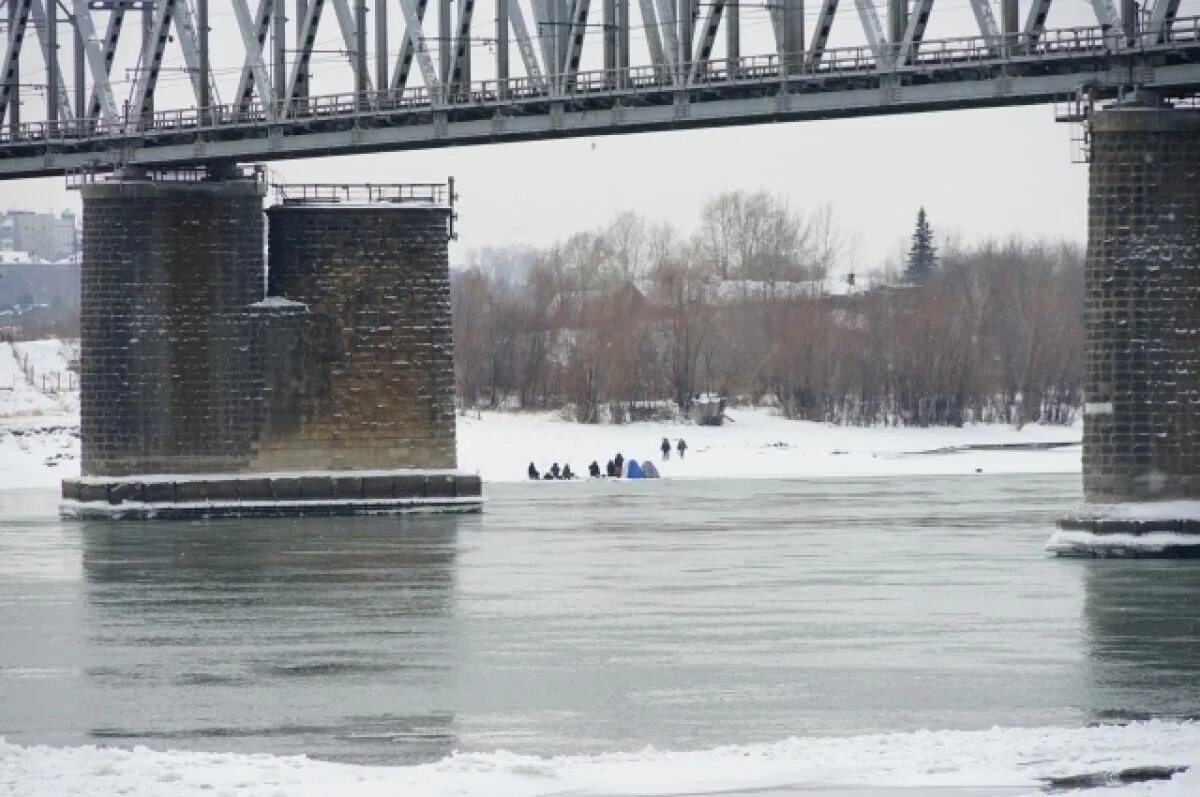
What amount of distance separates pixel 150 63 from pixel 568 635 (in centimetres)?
3237

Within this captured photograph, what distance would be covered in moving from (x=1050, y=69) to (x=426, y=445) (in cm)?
1873

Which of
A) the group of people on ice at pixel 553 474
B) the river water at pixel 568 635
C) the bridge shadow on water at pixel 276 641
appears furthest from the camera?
the group of people on ice at pixel 553 474

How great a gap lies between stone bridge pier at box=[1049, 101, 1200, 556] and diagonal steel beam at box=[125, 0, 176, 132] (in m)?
25.2

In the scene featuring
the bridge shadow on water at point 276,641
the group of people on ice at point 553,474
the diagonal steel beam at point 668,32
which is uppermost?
the diagonal steel beam at point 668,32

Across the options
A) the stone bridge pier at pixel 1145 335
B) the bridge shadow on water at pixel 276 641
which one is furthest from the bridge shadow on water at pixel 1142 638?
the bridge shadow on water at pixel 276 641

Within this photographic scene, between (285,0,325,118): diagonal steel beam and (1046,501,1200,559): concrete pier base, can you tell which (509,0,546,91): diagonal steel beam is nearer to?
(285,0,325,118): diagonal steel beam

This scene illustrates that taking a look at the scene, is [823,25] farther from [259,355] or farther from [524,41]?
[259,355]

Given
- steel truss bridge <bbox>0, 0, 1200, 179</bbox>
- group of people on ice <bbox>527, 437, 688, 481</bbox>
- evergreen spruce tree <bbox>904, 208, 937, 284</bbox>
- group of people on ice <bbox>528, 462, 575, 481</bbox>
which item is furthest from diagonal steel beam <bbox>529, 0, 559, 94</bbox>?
evergreen spruce tree <bbox>904, 208, 937, 284</bbox>

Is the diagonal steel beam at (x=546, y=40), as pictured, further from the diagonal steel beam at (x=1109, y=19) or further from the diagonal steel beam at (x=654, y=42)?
the diagonal steel beam at (x=1109, y=19)

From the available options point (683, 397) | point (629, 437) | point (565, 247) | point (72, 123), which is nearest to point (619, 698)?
point (72, 123)

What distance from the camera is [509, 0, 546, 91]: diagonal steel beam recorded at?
52.7 m

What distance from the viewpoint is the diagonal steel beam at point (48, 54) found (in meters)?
63.5

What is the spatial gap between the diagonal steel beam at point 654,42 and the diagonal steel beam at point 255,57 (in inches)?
403

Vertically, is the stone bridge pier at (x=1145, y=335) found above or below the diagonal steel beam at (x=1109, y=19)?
below
